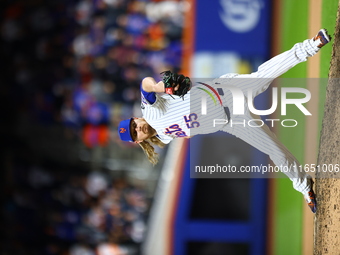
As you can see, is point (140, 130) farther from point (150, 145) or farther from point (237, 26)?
point (237, 26)

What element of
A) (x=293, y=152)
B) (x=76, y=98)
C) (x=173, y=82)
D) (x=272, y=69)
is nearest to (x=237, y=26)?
(x=293, y=152)

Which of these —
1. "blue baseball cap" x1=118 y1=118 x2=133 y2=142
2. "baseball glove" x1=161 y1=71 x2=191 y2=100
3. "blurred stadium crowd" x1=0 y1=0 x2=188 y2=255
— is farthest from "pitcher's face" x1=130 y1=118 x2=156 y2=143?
"blurred stadium crowd" x1=0 y1=0 x2=188 y2=255

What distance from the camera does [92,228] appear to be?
5.20 meters

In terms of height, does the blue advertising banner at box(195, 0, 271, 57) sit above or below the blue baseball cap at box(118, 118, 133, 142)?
above

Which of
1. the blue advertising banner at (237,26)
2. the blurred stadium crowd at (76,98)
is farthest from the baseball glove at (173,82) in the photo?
the blurred stadium crowd at (76,98)

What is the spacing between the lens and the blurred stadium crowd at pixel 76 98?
5055 mm

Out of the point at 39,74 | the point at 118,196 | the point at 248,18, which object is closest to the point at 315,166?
the point at 248,18

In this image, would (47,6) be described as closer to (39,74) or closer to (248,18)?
(39,74)

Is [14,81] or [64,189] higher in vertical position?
[14,81]

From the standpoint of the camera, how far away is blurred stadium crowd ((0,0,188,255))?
5.05 metres

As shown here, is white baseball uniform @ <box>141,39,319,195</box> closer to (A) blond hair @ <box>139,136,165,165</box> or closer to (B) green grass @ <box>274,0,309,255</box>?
(A) blond hair @ <box>139,136,165,165</box>

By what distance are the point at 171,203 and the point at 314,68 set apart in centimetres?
189

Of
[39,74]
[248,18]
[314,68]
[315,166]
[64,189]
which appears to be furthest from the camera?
[39,74]

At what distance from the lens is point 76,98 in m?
5.59
